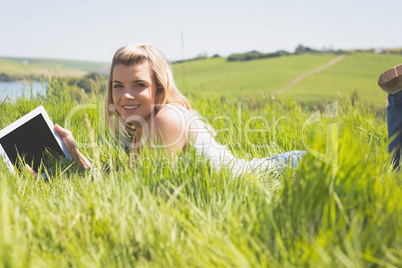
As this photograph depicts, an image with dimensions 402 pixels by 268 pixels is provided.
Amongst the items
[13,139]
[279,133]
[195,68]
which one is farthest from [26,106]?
[195,68]

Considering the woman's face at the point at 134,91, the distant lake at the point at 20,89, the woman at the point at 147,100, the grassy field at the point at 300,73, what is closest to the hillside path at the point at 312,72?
the grassy field at the point at 300,73

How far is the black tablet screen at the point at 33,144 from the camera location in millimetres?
2494

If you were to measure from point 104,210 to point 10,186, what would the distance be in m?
0.96

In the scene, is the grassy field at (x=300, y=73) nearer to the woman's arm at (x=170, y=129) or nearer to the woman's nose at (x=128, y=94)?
the woman's nose at (x=128, y=94)

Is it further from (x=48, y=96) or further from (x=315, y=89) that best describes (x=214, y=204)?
(x=315, y=89)

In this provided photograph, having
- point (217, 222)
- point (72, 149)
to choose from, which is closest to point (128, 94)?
point (72, 149)

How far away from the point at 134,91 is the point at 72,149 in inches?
26.7

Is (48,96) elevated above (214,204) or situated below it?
above

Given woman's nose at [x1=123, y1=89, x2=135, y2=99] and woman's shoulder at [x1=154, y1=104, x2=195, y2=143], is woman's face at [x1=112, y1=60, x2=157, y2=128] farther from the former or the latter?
woman's shoulder at [x1=154, y1=104, x2=195, y2=143]

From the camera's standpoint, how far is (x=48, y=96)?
4578mm

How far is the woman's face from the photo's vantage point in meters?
2.66

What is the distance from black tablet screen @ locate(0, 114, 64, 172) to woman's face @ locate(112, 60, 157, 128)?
0.59 metres

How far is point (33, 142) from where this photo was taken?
8.48ft

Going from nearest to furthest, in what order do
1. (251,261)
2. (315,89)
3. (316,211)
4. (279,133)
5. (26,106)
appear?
(251,261) < (316,211) < (279,133) < (26,106) < (315,89)
